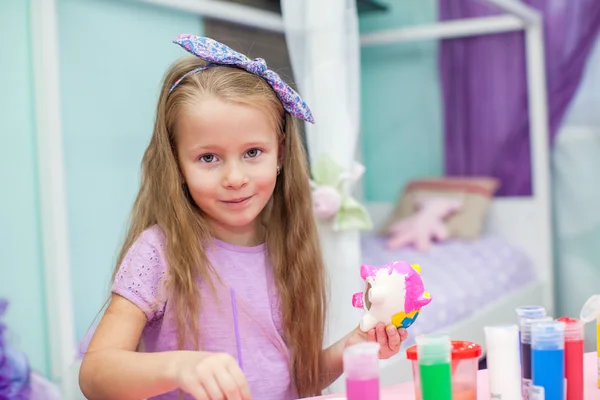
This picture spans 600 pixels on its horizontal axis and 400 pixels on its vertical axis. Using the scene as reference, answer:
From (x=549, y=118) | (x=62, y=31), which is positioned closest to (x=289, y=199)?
(x=62, y=31)

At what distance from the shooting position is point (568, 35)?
3254 mm

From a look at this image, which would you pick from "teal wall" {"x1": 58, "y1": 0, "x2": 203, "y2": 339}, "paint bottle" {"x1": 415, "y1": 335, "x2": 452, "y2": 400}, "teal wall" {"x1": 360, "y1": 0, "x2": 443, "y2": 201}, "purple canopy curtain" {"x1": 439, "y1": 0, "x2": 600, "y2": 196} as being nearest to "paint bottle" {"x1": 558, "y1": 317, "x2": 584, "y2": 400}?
"paint bottle" {"x1": 415, "y1": 335, "x2": 452, "y2": 400}

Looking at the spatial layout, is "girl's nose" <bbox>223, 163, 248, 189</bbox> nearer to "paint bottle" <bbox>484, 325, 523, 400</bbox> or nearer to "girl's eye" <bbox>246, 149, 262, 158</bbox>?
"girl's eye" <bbox>246, 149, 262, 158</bbox>

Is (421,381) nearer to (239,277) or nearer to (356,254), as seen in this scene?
(239,277)

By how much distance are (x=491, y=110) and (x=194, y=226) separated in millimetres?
2567

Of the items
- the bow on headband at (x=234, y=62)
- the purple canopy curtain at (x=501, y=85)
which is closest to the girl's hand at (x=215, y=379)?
the bow on headband at (x=234, y=62)

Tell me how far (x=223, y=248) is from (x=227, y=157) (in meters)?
0.16

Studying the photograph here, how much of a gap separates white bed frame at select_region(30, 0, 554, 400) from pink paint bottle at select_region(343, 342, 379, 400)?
1.20m

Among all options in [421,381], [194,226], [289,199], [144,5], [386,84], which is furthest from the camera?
[386,84]

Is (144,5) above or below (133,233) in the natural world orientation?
above

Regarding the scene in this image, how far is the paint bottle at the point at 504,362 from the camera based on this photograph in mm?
849

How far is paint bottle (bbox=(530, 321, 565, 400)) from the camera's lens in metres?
0.82

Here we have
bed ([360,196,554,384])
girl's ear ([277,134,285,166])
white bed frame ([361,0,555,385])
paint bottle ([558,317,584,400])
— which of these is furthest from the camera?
white bed frame ([361,0,555,385])

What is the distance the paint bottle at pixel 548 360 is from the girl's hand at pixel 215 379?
32cm
